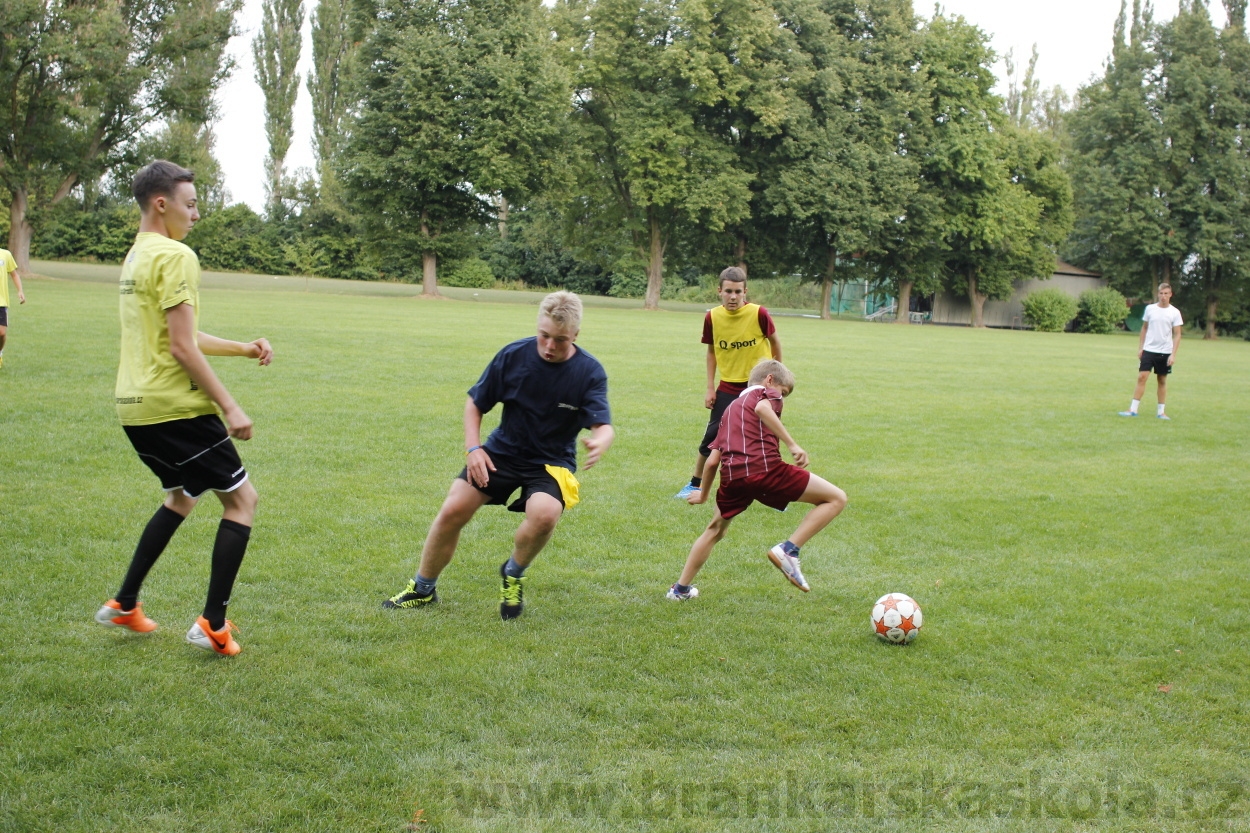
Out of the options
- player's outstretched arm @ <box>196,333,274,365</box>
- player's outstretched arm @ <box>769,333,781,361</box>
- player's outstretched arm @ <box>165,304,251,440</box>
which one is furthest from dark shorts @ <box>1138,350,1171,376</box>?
player's outstretched arm @ <box>165,304,251,440</box>

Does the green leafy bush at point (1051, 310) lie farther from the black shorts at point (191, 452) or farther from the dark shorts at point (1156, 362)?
the black shorts at point (191, 452)

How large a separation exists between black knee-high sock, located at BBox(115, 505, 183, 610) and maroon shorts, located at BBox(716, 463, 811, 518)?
2997mm

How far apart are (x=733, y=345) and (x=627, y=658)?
4.22m

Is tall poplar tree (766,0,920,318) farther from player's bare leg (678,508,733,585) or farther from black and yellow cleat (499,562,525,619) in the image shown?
black and yellow cleat (499,562,525,619)

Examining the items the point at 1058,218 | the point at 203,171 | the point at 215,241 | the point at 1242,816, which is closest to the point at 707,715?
the point at 1242,816

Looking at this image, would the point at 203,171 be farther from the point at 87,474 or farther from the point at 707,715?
the point at 707,715

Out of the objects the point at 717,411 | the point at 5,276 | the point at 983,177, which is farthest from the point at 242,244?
the point at 717,411

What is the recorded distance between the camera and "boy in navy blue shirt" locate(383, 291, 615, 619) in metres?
5.11

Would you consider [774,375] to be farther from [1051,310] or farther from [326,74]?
[326,74]

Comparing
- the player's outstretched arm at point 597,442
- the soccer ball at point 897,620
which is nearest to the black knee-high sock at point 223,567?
the player's outstretched arm at point 597,442

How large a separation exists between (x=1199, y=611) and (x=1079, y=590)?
2.18ft

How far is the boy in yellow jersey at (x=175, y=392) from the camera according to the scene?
4.10 metres

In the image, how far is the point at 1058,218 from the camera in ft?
175

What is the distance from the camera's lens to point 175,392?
13.8 feet
